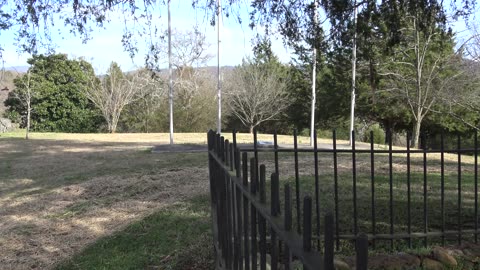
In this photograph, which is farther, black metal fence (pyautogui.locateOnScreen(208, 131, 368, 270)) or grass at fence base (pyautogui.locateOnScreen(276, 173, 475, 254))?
grass at fence base (pyautogui.locateOnScreen(276, 173, 475, 254))

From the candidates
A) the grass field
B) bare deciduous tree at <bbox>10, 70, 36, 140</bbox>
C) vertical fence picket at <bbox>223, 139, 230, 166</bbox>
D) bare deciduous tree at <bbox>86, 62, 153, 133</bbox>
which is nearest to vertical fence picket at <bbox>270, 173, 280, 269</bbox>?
vertical fence picket at <bbox>223, 139, 230, 166</bbox>

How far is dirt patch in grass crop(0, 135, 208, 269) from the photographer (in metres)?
5.71

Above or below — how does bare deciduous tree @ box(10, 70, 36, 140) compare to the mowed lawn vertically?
above

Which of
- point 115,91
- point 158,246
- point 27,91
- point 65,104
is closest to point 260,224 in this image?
point 158,246

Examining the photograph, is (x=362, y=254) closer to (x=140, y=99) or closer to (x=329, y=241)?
(x=329, y=241)

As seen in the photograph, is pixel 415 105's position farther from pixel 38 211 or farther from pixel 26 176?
pixel 38 211

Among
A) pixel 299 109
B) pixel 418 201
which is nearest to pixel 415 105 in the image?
pixel 299 109

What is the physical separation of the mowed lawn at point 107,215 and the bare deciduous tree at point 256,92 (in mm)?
24779

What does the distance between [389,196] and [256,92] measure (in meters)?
31.0

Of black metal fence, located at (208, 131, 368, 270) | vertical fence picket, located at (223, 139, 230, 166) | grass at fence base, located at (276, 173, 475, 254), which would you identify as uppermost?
vertical fence picket, located at (223, 139, 230, 166)

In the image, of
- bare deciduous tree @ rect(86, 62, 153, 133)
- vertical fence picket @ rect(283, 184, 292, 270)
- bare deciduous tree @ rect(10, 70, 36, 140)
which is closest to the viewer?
vertical fence picket @ rect(283, 184, 292, 270)

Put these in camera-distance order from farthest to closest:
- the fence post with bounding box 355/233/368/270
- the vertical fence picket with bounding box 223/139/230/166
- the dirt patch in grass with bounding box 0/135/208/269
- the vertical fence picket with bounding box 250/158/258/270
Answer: the dirt patch in grass with bounding box 0/135/208/269 → the vertical fence picket with bounding box 223/139/230/166 → the vertical fence picket with bounding box 250/158/258/270 → the fence post with bounding box 355/233/368/270

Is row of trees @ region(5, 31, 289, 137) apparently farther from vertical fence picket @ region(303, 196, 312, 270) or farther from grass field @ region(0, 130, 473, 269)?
vertical fence picket @ region(303, 196, 312, 270)

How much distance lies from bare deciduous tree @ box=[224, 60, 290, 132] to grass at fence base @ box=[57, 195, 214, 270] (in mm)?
30853
